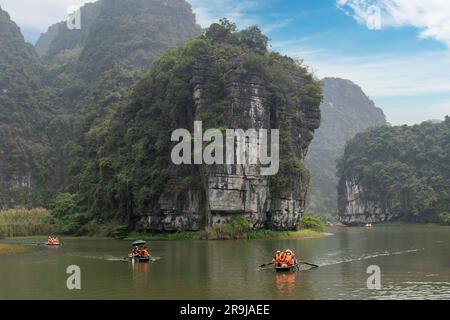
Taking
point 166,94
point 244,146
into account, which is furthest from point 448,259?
point 166,94

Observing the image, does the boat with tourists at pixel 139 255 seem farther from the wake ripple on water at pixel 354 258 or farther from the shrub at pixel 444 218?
the shrub at pixel 444 218

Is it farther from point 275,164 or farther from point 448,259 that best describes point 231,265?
point 275,164

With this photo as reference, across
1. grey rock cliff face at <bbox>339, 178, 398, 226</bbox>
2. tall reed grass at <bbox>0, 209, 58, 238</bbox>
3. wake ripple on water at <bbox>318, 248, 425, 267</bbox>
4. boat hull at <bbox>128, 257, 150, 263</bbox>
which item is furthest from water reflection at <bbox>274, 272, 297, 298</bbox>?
grey rock cliff face at <bbox>339, 178, 398, 226</bbox>

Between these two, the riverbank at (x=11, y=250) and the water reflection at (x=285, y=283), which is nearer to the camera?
the water reflection at (x=285, y=283)

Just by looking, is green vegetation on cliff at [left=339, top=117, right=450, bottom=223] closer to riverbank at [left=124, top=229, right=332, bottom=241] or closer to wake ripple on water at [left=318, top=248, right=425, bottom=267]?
riverbank at [left=124, top=229, right=332, bottom=241]

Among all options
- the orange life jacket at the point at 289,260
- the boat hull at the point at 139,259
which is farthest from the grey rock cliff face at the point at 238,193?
the orange life jacket at the point at 289,260
